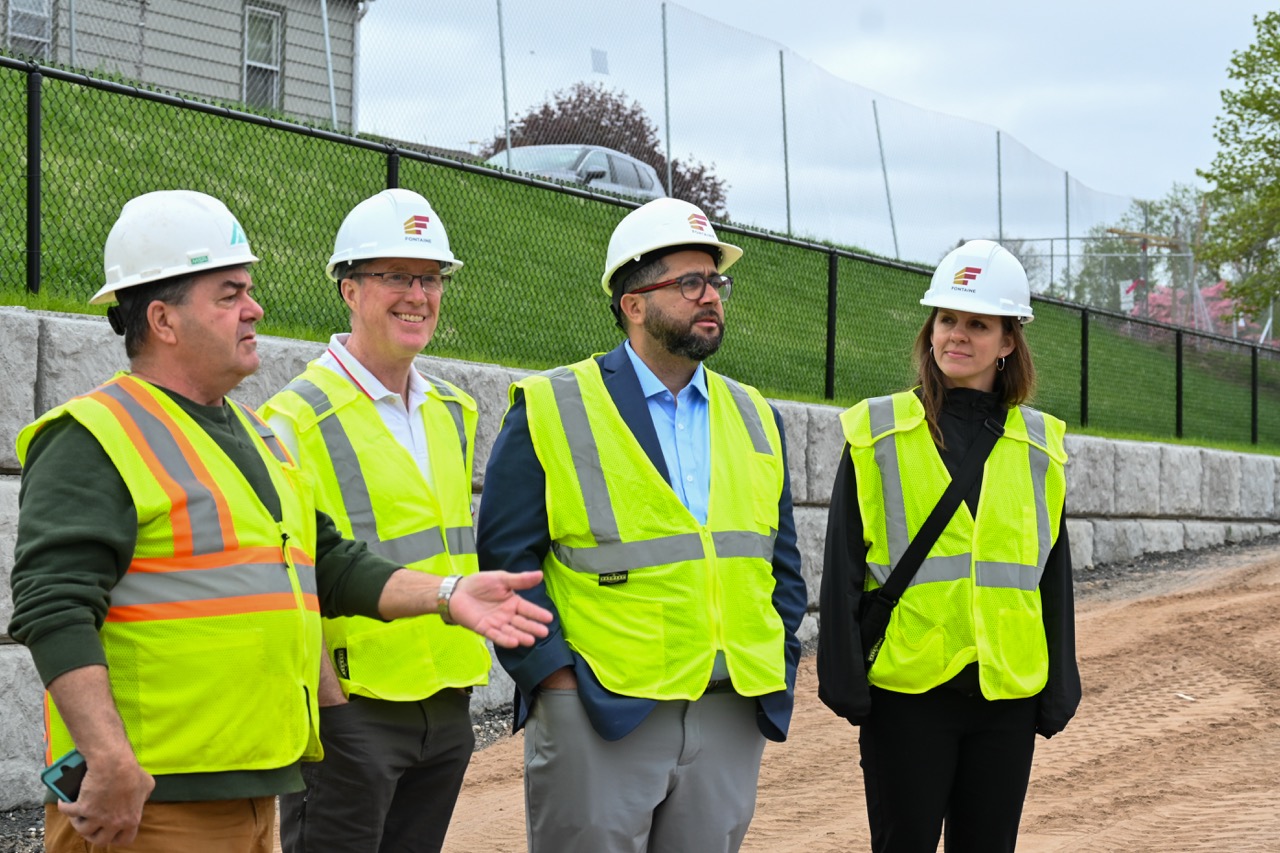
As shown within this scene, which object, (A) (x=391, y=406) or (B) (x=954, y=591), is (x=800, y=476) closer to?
(B) (x=954, y=591)

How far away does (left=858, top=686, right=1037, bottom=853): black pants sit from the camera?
4.06 meters

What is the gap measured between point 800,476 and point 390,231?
22.0ft

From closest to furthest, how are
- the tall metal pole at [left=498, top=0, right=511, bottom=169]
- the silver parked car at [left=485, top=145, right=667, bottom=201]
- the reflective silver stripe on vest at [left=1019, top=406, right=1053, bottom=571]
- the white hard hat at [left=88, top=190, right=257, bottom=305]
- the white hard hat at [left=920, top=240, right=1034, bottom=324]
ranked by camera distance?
the white hard hat at [left=88, top=190, right=257, bottom=305], the reflective silver stripe on vest at [left=1019, top=406, right=1053, bottom=571], the white hard hat at [left=920, top=240, right=1034, bottom=324], the tall metal pole at [left=498, top=0, right=511, bottom=169], the silver parked car at [left=485, top=145, right=667, bottom=201]

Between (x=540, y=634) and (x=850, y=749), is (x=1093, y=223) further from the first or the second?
(x=540, y=634)

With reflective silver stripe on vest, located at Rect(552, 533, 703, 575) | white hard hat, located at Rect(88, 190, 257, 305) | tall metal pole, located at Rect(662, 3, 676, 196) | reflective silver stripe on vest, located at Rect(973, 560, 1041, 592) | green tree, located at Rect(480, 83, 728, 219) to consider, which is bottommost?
reflective silver stripe on vest, located at Rect(973, 560, 1041, 592)

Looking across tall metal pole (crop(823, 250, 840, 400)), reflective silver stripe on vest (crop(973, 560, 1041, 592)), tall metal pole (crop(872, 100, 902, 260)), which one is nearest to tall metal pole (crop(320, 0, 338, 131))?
tall metal pole (crop(823, 250, 840, 400))

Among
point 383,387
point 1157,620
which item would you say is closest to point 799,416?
point 1157,620

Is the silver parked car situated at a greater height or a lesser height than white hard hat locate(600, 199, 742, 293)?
greater

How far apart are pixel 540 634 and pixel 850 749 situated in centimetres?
536

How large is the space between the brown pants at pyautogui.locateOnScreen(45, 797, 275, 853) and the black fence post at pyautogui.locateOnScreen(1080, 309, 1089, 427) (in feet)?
46.6

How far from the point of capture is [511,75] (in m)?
16.3

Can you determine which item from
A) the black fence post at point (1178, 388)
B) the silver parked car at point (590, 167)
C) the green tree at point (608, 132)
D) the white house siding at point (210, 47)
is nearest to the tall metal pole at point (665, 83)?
the green tree at point (608, 132)

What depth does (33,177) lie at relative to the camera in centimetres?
665

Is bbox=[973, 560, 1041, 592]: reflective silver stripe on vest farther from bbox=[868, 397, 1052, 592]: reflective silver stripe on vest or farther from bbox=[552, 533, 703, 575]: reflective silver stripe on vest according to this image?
bbox=[552, 533, 703, 575]: reflective silver stripe on vest
